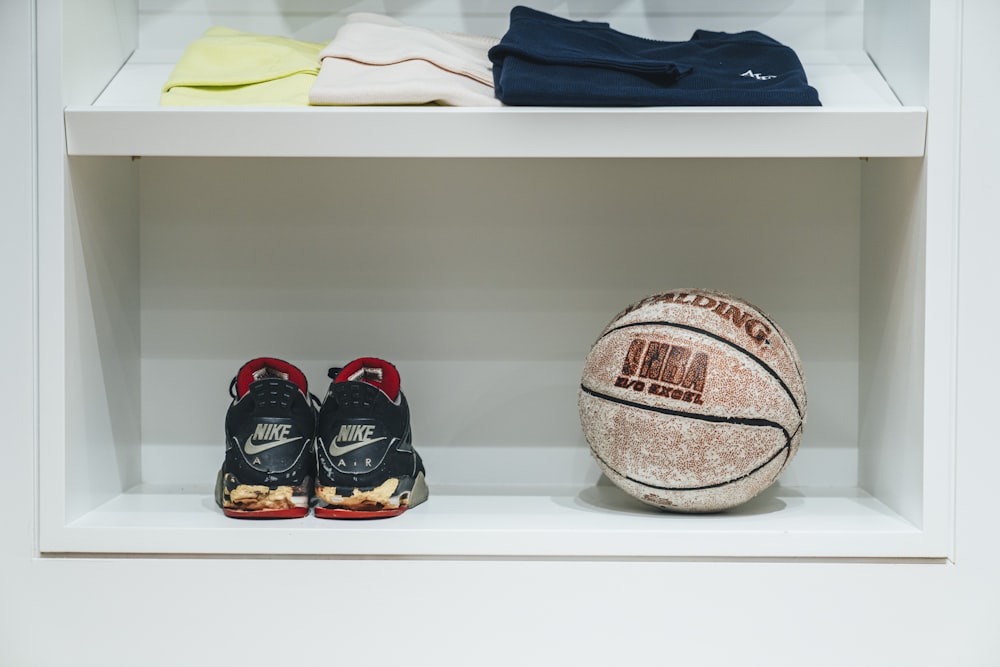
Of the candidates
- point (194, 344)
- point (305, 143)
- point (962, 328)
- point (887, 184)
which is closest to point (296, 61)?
point (305, 143)

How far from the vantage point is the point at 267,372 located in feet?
4.74

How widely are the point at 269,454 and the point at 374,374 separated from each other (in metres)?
0.22

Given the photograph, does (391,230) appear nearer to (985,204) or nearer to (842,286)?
(842,286)

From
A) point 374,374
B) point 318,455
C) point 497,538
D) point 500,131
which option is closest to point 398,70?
point 500,131

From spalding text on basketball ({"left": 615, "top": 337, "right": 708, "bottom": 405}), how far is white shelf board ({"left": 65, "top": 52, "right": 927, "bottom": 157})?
26 cm

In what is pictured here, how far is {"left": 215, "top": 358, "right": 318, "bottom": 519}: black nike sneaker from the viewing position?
1.27m

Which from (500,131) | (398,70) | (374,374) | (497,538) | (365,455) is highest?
(398,70)

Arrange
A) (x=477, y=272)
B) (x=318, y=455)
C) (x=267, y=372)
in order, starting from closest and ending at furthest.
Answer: (x=318, y=455) < (x=267, y=372) < (x=477, y=272)

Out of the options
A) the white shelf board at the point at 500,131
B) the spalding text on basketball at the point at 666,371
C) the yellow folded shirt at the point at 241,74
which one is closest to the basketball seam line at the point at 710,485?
the spalding text on basketball at the point at 666,371

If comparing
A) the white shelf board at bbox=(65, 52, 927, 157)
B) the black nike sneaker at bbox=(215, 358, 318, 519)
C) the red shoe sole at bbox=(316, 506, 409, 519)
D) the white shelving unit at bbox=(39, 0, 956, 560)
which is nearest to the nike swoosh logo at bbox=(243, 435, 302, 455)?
the black nike sneaker at bbox=(215, 358, 318, 519)

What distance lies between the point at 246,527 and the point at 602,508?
0.52 meters

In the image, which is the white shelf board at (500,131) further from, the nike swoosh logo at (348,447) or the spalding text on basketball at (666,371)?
the nike swoosh logo at (348,447)

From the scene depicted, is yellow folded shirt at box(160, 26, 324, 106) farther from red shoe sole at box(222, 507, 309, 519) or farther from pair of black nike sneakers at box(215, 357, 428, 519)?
red shoe sole at box(222, 507, 309, 519)

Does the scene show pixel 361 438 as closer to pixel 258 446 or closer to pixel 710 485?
pixel 258 446
